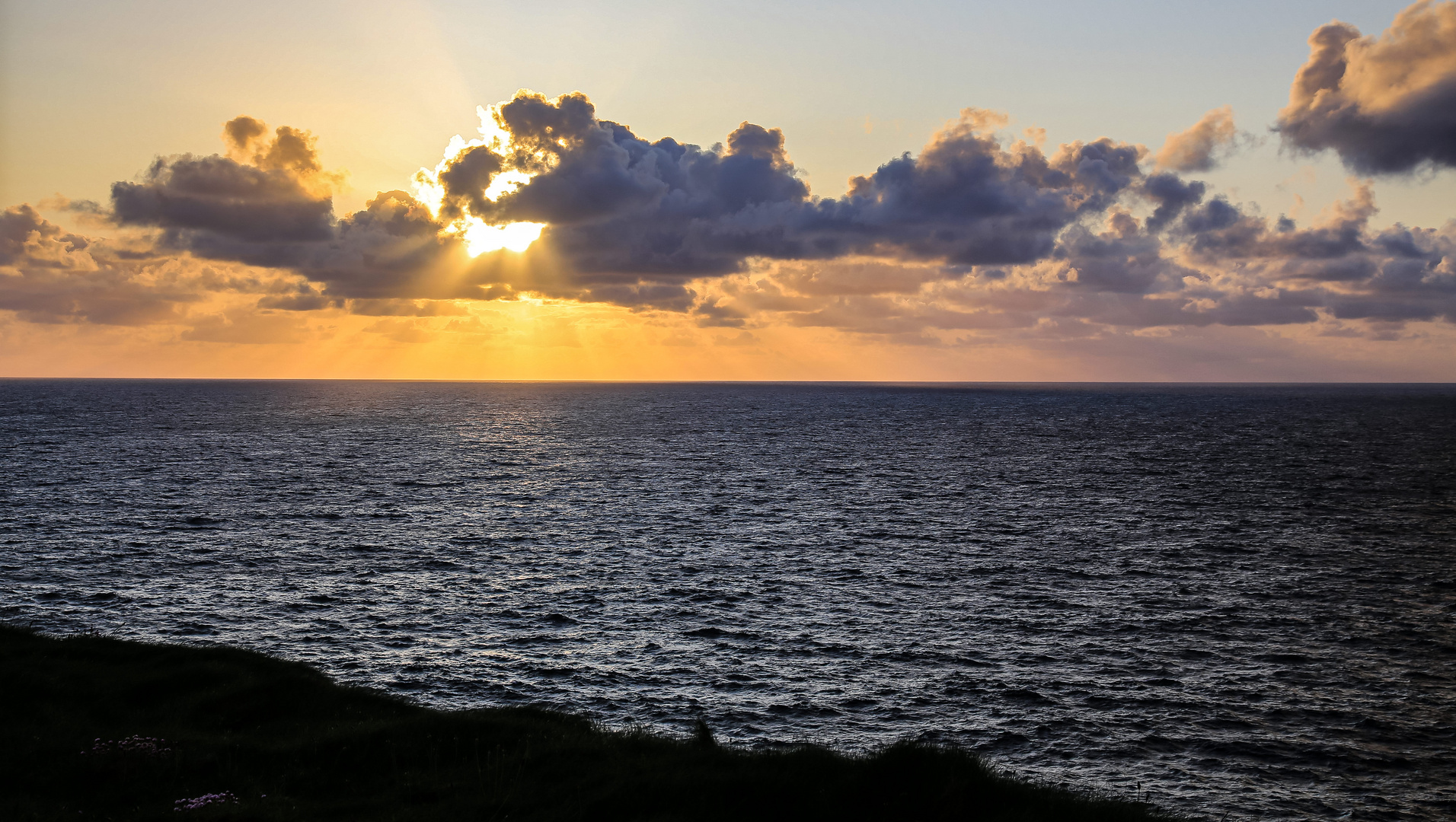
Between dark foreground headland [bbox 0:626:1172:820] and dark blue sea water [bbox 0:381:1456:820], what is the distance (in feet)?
22.2

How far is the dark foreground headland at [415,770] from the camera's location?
22.6 meters

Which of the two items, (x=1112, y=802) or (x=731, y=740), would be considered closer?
(x=1112, y=802)

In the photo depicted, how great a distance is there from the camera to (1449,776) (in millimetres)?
29312

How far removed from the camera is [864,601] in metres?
51.0

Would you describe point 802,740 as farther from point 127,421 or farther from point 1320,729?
point 127,421

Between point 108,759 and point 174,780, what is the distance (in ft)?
7.94

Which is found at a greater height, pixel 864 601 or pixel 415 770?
pixel 415 770

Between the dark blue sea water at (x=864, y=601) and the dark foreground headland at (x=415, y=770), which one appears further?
the dark blue sea water at (x=864, y=601)

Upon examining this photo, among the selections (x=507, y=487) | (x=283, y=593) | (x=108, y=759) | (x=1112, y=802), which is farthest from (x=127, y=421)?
(x=1112, y=802)

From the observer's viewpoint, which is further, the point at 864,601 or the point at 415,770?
the point at 864,601

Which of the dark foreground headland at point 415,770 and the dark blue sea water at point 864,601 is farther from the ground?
the dark foreground headland at point 415,770

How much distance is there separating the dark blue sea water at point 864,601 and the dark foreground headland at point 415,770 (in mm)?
6770

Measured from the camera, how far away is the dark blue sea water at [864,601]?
109 ft

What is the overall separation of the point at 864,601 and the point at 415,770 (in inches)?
1212
